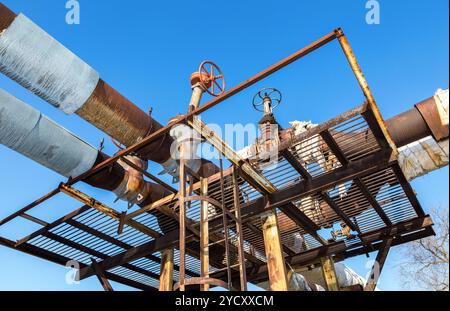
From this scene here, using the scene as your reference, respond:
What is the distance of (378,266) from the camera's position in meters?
7.53

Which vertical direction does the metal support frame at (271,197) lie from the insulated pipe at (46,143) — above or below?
below

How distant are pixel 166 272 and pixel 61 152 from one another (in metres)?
3.50

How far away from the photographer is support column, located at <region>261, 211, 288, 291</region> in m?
6.10

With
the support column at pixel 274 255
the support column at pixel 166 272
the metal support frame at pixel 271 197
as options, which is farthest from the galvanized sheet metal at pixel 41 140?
the support column at pixel 274 255

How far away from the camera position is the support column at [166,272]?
7.75 metres

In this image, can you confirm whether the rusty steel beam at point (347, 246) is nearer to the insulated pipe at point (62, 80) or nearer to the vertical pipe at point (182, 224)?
the vertical pipe at point (182, 224)

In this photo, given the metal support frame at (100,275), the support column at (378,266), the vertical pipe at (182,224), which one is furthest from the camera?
the metal support frame at (100,275)

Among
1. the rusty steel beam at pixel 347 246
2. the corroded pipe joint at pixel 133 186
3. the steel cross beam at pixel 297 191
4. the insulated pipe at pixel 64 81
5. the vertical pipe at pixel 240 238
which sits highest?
the insulated pipe at pixel 64 81

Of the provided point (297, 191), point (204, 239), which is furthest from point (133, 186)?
point (297, 191)

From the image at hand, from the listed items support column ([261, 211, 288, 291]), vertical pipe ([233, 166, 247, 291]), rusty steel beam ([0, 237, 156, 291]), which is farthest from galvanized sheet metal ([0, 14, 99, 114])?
rusty steel beam ([0, 237, 156, 291])

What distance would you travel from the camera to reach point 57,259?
342 inches

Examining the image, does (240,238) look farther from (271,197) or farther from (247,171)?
(271,197)

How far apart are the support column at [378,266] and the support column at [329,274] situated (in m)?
1.11
